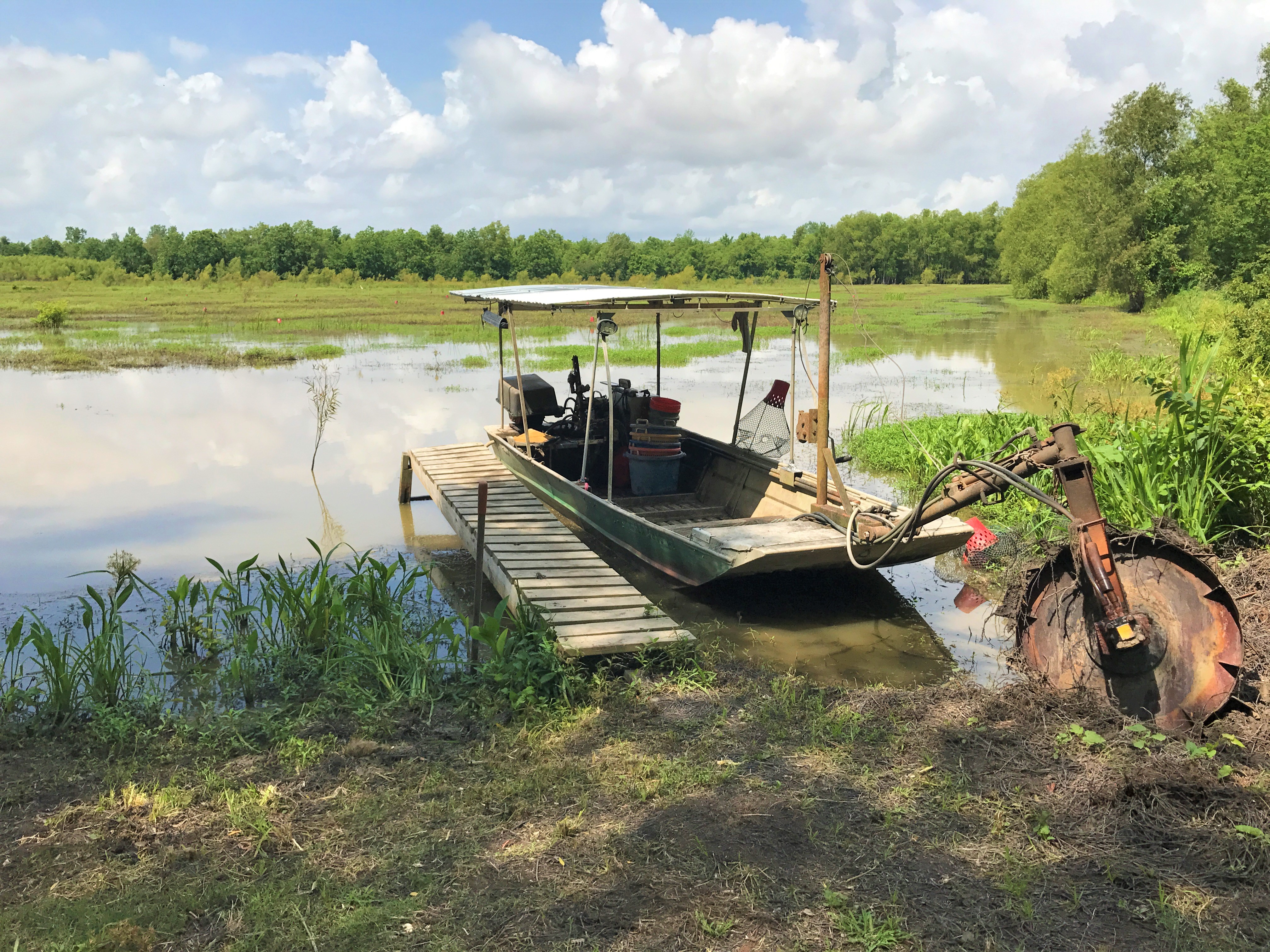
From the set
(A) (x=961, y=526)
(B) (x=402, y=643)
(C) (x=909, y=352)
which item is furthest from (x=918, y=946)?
(C) (x=909, y=352)

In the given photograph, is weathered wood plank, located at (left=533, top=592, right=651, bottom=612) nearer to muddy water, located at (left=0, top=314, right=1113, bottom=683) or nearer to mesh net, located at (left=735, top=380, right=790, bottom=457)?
muddy water, located at (left=0, top=314, right=1113, bottom=683)

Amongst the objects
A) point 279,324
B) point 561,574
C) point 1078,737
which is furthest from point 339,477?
point 279,324

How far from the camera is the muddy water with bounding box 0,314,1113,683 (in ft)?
23.4

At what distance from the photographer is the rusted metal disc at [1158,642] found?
450 centimetres

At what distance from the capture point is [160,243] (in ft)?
253

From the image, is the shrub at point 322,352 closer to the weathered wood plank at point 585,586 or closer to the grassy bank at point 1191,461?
the weathered wood plank at point 585,586

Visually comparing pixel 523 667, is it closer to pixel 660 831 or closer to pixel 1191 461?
pixel 660 831

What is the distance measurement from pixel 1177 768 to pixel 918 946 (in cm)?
172

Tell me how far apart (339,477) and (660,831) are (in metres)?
9.63

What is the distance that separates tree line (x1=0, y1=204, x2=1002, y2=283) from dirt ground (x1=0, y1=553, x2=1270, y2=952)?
2146 inches

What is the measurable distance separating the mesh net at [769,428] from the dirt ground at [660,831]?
4.44 metres

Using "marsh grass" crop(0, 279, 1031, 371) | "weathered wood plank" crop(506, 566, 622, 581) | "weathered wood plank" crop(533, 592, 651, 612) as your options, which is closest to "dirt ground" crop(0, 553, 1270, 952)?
"weathered wood plank" crop(533, 592, 651, 612)

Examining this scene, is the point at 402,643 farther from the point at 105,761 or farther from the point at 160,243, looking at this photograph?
the point at 160,243

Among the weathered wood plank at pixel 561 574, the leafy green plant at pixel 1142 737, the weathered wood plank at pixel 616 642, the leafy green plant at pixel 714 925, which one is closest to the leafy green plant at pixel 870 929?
the leafy green plant at pixel 714 925
